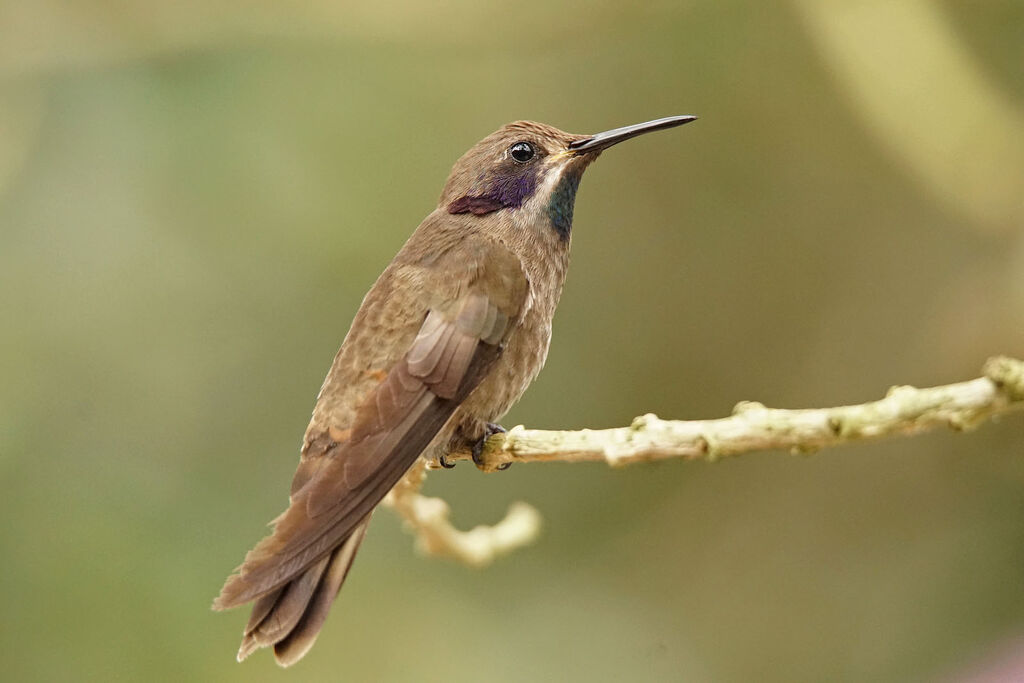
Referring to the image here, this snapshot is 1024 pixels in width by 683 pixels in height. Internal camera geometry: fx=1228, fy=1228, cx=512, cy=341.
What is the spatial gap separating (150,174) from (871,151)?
306 centimetres

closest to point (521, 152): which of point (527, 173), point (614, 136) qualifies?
point (527, 173)

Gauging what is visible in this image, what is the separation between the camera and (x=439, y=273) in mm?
2906

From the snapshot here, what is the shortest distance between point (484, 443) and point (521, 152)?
847 millimetres

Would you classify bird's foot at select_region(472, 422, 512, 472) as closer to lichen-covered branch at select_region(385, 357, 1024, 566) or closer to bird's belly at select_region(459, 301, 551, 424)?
bird's belly at select_region(459, 301, 551, 424)

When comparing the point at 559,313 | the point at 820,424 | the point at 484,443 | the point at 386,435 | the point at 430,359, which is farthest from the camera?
the point at 559,313

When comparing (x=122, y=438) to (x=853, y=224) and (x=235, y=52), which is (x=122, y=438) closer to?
(x=235, y=52)

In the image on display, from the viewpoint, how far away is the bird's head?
3.25 meters

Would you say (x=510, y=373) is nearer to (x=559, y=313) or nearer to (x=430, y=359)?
(x=430, y=359)

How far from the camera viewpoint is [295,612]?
2.38 metres

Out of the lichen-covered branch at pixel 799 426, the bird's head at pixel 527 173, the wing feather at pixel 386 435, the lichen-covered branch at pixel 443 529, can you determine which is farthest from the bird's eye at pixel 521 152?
the lichen-covered branch at pixel 799 426

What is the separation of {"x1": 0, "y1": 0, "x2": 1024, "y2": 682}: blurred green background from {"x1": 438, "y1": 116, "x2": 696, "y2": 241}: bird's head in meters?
1.39

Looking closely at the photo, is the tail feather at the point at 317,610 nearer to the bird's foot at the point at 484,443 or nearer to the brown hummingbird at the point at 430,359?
the brown hummingbird at the point at 430,359

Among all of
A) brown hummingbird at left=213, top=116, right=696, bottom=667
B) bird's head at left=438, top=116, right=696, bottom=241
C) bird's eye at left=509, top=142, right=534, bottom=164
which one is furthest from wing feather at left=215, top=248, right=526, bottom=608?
bird's eye at left=509, top=142, right=534, bottom=164

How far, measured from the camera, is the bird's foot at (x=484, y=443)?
9.46 ft
